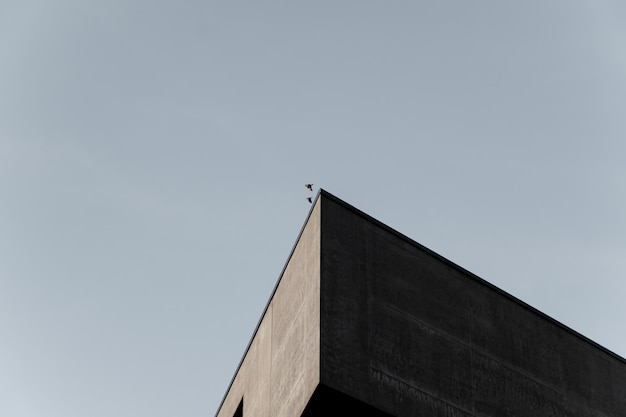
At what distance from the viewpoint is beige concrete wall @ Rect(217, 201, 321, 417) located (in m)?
21.9

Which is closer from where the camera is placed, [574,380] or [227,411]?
[574,380]

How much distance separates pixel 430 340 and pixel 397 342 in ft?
3.46

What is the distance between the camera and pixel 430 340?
23.5 meters

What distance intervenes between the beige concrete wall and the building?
0.03m

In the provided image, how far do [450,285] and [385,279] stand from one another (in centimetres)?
213

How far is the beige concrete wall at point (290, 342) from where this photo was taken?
2191 centimetres

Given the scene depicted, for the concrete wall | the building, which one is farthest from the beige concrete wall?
the concrete wall

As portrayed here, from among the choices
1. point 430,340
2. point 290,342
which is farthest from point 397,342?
point 290,342

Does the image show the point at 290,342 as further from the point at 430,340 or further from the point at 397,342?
the point at 430,340

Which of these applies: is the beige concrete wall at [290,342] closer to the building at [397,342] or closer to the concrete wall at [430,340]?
the building at [397,342]

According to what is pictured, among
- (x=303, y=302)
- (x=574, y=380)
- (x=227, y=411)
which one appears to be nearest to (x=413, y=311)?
(x=303, y=302)

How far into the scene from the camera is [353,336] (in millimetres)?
22016

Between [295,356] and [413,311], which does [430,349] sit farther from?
[295,356]

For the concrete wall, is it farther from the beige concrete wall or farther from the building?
the beige concrete wall
